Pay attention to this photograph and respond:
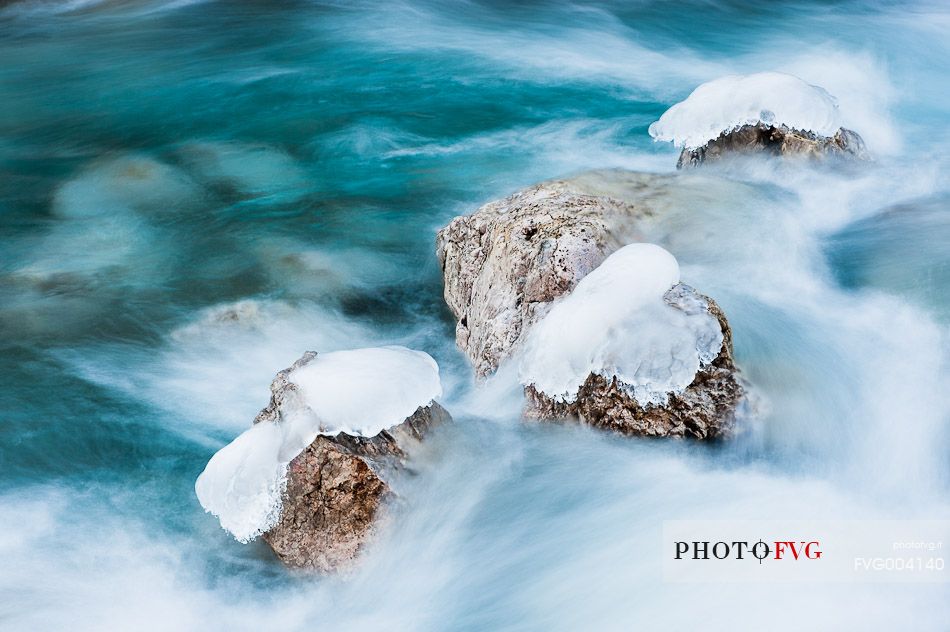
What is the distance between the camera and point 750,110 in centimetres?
725

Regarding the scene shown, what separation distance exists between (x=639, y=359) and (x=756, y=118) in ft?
11.2

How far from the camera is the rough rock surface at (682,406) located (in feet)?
15.5

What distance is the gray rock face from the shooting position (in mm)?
4742

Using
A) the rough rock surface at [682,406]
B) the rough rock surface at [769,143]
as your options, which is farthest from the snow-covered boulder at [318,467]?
the rough rock surface at [769,143]

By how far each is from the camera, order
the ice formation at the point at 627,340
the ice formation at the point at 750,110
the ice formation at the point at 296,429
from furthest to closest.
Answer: the ice formation at the point at 750,110 → the ice formation at the point at 627,340 → the ice formation at the point at 296,429

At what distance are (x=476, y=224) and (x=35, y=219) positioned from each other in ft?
16.7

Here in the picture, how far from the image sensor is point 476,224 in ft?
20.9

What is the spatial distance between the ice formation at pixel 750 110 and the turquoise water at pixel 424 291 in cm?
43

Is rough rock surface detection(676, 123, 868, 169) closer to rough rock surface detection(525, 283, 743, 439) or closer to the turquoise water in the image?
the turquoise water

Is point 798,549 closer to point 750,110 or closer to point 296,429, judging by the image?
point 296,429

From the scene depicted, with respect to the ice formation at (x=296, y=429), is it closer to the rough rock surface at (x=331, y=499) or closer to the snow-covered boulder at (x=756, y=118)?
the rough rock surface at (x=331, y=499)

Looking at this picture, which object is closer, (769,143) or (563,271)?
(563,271)

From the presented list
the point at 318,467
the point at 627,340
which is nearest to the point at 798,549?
the point at 627,340

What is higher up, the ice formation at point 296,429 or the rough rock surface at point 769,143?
the rough rock surface at point 769,143
